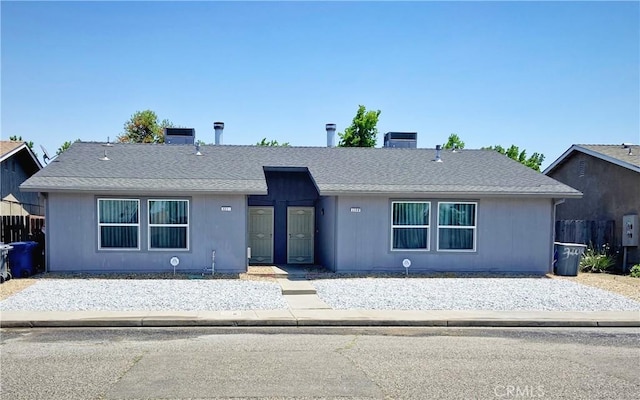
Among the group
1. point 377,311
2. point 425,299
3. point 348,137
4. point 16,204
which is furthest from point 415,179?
point 348,137

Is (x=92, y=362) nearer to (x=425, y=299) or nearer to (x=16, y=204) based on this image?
(x=425, y=299)

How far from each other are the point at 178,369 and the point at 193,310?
3.95 m

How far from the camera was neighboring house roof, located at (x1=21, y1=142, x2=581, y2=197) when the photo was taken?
50.7ft

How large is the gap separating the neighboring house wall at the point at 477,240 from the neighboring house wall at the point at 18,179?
42.6 feet

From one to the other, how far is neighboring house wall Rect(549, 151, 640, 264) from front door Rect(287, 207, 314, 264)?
11.0 metres

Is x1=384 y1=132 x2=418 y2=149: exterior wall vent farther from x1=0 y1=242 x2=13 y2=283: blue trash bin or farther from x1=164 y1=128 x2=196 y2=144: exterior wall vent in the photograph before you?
x1=0 y1=242 x2=13 y2=283: blue trash bin

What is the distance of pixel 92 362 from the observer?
716 cm

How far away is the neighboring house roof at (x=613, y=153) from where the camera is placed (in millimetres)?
18945

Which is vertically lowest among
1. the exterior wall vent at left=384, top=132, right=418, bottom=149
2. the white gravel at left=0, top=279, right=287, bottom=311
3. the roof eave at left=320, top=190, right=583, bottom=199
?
the white gravel at left=0, top=279, right=287, bottom=311

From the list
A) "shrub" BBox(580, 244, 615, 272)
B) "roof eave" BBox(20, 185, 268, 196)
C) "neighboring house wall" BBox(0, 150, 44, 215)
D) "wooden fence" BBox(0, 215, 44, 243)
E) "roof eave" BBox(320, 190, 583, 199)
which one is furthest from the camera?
"neighboring house wall" BBox(0, 150, 44, 215)

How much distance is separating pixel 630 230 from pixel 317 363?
15.3 m
